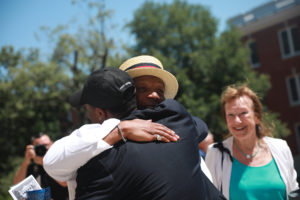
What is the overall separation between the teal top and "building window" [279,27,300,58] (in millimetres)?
22425

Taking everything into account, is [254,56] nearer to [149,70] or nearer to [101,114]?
[149,70]

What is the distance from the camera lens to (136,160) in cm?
135

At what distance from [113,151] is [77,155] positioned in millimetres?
164

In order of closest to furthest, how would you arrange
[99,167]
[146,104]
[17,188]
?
[99,167] → [17,188] → [146,104]

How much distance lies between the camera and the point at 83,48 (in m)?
19.5

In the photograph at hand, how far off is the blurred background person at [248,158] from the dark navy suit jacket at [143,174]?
1551 millimetres

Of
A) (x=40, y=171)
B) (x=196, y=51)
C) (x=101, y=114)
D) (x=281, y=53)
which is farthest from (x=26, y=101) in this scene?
(x=101, y=114)

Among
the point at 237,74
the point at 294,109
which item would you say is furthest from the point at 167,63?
the point at 294,109

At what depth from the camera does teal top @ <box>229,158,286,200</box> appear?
9.31ft

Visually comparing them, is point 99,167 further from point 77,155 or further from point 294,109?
point 294,109

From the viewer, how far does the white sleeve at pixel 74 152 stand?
1.35 m

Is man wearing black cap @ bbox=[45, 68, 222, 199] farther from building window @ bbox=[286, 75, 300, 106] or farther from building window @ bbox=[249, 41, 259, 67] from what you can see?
building window @ bbox=[249, 41, 259, 67]

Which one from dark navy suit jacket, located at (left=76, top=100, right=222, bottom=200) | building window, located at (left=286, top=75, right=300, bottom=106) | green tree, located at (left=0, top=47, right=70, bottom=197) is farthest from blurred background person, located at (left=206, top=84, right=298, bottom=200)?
building window, located at (left=286, top=75, right=300, bottom=106)

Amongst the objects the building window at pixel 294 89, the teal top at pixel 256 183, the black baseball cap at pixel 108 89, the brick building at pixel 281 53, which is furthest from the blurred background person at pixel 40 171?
the building window at pixel 294 89
